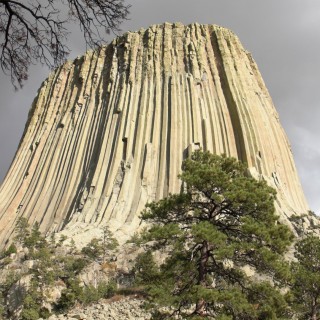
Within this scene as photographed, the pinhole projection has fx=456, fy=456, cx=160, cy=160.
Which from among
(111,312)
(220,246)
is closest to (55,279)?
(111,312)

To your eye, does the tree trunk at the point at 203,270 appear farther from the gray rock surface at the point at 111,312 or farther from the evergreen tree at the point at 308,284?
the gray rock surface at the point at 111,312

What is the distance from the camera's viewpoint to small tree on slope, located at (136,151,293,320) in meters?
12.0

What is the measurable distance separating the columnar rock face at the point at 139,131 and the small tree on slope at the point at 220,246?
61.2 feet

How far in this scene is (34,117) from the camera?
173 feet

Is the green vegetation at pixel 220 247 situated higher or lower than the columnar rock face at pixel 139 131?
lower

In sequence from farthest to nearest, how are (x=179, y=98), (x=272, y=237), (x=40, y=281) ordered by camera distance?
(x=179, y=98) < (x=40, y=281) < (x=272, y=237)

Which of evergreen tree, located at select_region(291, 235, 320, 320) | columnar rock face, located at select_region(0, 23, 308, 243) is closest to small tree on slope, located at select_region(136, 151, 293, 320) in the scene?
evergreen tree, located at select_region(291, 235, 320, 320)

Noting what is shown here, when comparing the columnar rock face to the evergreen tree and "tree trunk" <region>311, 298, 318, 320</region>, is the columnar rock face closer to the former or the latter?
the evergreen tree

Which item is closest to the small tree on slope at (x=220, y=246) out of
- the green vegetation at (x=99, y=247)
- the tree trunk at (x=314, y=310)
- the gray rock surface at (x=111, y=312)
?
the tree trunk at (x=314, y=310)

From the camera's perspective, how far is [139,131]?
132ft

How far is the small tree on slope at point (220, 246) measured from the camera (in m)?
12.0

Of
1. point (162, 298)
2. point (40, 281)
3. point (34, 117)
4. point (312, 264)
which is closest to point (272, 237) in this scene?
point (162, 298)

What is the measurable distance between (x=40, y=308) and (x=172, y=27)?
35929 mm

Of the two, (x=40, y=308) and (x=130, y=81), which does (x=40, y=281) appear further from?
(x=130, y=81)
